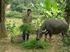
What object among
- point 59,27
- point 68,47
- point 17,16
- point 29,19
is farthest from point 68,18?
point 17,16

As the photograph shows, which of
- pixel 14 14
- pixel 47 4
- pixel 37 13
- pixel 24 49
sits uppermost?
pixel 47 4

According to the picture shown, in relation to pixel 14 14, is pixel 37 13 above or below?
above

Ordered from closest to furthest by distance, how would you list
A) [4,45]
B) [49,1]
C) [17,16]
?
[49,1]
[4,45]
[17,16]

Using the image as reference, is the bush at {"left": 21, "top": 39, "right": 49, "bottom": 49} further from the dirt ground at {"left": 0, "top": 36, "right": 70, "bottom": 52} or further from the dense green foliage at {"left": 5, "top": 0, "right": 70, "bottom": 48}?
the dirt ground at {"left": 0, "top": 36, "right": 70, "bottom": 52}

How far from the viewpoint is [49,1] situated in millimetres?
4121

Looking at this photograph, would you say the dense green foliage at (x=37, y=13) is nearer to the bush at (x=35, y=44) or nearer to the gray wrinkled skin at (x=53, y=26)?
the bush at (x=35, y=44)

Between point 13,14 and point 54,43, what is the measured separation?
11608 mm

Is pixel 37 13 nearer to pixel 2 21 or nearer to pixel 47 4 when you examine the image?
pixel 2 21

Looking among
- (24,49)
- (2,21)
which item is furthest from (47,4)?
(2,21)

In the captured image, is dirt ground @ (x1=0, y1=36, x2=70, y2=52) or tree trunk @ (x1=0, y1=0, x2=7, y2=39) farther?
tree trunk @ (x1=0, y1=0, x2=7, y2=39)

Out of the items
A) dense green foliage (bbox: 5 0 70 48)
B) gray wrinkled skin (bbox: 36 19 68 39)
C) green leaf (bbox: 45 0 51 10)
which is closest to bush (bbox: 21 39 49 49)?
dense green foliage (bbox: 5 0 70 48)

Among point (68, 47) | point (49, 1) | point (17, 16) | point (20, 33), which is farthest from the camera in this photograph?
point (17, 16)

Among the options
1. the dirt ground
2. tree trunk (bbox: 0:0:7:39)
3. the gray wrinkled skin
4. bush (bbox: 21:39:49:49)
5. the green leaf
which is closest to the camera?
the green leaf

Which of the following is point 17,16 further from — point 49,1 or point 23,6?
point 49,1
